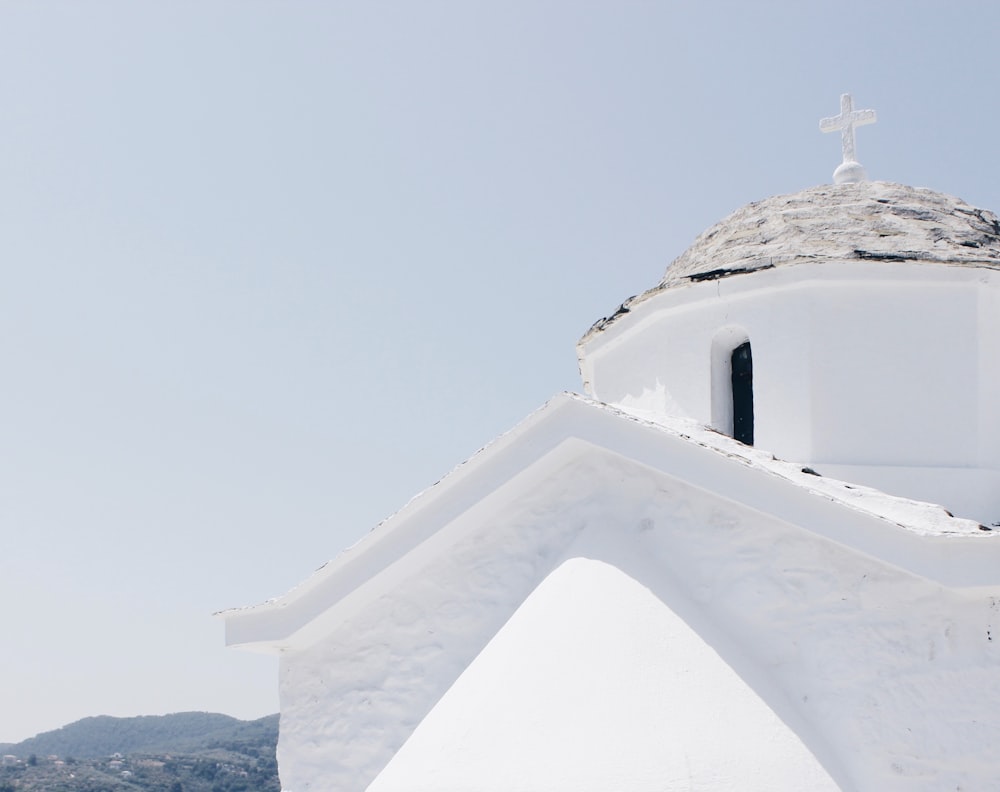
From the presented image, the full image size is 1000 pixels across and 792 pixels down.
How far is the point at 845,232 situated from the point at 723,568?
12.4 feet

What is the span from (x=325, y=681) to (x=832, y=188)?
243 inches

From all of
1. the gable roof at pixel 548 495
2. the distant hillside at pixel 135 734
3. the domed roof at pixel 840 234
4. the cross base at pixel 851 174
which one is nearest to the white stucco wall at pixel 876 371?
the domed roof at pixel 840 234

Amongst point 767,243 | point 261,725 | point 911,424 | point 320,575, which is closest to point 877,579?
point 911,424

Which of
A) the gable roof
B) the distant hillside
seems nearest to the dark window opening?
the gable roof

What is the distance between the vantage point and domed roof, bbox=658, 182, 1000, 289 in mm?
8328

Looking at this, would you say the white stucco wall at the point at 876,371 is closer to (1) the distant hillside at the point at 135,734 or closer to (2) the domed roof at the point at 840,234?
(2) the domed roof at the point at 840,234

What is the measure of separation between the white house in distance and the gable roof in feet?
0.06

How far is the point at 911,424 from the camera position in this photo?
796 centimetres

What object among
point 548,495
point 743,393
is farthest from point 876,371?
point 548,495

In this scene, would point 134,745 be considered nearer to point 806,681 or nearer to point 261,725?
point 261,725

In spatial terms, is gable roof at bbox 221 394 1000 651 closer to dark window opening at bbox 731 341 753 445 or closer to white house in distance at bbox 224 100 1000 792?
white house in distance at bbox 224 100 1000 792

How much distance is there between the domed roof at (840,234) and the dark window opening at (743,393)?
0.69m

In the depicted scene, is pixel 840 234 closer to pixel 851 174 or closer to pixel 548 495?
pixel 851 174

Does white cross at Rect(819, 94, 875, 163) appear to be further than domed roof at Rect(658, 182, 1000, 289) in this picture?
Yes
